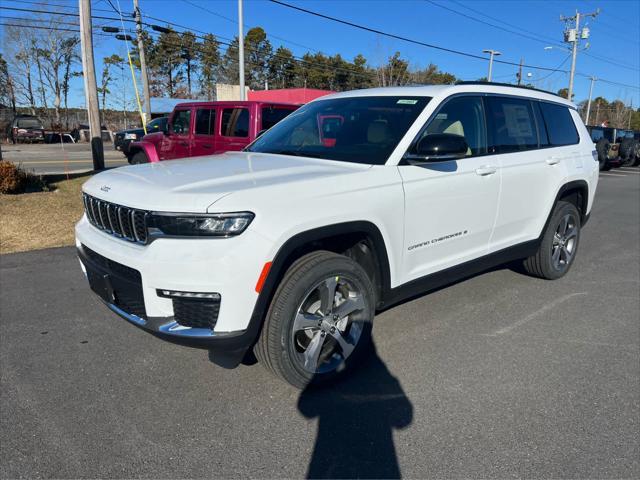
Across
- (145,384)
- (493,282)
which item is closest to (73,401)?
(145,384)

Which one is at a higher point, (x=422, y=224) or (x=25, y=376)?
(x=422, y=224)

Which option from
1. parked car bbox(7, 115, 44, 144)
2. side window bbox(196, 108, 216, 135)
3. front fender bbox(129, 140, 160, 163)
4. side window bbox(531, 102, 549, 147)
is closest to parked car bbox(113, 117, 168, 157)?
front fender bbox(129, 140, 160, 163)

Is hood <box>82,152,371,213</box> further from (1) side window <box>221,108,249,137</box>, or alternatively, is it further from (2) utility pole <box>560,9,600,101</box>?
(2) utility pole <box>560,9,600,101</box>

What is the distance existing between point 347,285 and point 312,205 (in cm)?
64

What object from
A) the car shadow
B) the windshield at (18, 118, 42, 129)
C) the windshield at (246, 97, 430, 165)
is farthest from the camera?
the windshield at (18, 118, 42, 129)

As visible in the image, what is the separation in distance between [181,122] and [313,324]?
856 centimetres

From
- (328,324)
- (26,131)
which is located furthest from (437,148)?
(26,131)

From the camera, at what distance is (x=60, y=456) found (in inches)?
96.7

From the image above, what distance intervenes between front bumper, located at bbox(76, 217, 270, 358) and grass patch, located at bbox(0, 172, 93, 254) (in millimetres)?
4620

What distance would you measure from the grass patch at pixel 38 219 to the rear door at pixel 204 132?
246 cm

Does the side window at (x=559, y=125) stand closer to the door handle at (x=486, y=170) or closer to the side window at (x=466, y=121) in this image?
the side window at (x=466, y=121)

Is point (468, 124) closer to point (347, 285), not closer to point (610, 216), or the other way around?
point (347, 285)

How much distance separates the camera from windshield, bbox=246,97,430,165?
3432 millimetres

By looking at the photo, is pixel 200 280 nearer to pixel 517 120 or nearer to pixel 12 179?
pixel 517 120
